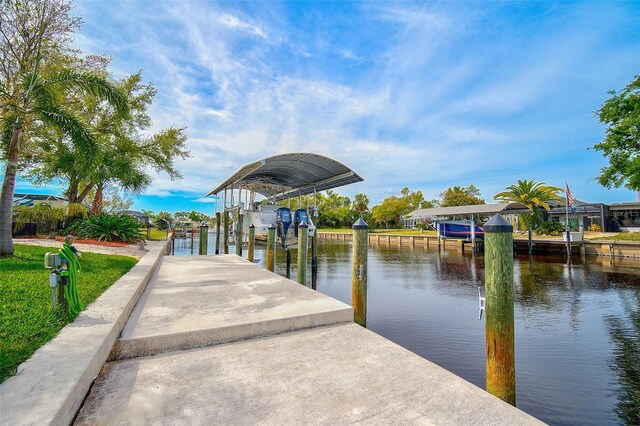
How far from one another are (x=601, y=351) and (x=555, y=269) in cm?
1216

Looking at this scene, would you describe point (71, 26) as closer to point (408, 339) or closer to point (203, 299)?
point (203, 299)

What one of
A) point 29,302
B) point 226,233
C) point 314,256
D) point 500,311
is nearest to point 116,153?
point 226,233

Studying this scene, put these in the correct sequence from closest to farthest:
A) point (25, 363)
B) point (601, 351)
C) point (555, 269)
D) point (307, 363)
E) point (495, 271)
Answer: point (25, 363) → point (307, 363) → point (495, 271) → point (601, 351) → point (555, 269)

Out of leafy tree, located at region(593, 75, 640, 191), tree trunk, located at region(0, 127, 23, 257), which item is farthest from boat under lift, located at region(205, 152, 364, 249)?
leafy tree, located at region(593, 75, 640, 191)

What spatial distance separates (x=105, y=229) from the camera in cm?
1239

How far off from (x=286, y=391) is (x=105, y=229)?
12746 millimetres

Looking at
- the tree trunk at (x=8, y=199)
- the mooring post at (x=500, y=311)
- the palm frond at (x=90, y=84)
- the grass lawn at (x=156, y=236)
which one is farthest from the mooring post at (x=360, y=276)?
the grass lawn at (x=156, y=236)

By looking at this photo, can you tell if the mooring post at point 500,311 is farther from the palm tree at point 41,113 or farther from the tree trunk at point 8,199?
the tree trunk at point 8,199

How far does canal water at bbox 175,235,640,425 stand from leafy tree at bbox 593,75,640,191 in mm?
10480

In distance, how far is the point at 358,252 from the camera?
5.46 m

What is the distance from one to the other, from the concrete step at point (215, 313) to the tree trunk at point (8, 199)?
3.92m

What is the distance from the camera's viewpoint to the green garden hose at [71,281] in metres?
3.30

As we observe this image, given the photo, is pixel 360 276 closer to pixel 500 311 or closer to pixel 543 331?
pixel 500 311

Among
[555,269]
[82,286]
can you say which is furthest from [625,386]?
[555,269]
